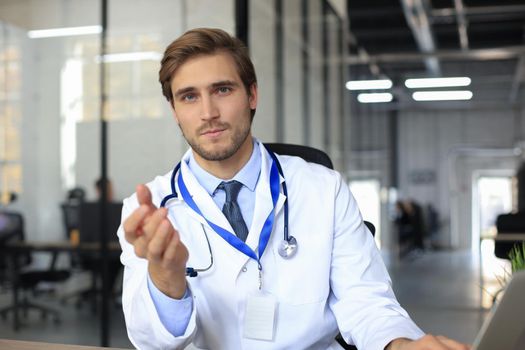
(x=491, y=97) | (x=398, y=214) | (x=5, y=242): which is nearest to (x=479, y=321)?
(x=5, y=242)

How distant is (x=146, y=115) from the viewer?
425 centimetres

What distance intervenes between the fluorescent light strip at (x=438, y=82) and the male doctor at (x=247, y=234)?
15.2 meters

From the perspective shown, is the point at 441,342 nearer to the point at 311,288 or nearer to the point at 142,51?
the point at 311,288

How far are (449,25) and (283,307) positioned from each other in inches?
493

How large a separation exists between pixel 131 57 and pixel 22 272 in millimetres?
1357

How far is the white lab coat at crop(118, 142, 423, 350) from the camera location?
1.71 meters

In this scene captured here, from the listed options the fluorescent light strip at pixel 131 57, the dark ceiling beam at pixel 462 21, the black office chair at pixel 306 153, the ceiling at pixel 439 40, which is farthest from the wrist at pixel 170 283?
the dark ceiling beam at pixel 462 21

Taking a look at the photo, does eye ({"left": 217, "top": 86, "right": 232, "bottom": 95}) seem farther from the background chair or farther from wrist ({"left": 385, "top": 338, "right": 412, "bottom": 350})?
the background chair

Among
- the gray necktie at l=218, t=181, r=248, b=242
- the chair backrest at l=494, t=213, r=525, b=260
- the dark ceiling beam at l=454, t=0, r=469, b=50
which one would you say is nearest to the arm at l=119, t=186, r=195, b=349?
the gray necktie at l=218, t=181, r=248, b=242

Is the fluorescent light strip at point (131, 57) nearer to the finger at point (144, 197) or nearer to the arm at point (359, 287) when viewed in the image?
the arm at point (359, 287)

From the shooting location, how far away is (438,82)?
1675 cm

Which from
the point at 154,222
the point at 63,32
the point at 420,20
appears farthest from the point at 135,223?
the point at 420,20

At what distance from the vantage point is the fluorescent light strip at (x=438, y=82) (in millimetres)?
16625

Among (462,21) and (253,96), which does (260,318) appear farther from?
(462,21)
